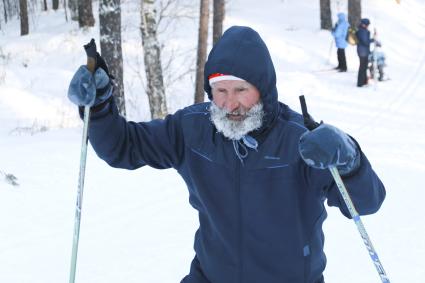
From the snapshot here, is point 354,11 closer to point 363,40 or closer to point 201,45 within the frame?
point 363,40

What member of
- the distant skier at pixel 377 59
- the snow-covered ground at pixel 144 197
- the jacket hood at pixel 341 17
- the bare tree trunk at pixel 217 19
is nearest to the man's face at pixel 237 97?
the snow-covered ground at pixel 144 197

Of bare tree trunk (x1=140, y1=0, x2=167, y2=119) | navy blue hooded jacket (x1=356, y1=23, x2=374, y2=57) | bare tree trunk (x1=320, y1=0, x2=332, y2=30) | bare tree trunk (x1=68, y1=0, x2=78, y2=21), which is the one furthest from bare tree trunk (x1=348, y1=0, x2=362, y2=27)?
bare tree trunk (x1=140, y1=0, x2=167, y2=119)

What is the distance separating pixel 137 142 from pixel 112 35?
23.6 feet

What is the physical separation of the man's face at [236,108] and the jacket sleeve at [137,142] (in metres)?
0.29

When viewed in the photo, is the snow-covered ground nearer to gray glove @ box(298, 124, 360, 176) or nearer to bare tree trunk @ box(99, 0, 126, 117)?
bare tree trunk @ box(99, 0, 126, 117)

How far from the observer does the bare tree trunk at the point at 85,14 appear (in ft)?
64.8

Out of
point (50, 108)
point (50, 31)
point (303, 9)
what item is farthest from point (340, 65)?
point (50, 31)

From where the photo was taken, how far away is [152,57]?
10.3 m

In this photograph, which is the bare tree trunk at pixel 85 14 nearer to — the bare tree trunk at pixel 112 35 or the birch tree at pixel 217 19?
the birch tree at pixel 217 19

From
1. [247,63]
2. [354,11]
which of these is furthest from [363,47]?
[247,63]

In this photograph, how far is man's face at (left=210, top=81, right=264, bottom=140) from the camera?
99.8 inches

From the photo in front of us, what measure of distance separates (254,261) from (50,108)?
12.2 meters

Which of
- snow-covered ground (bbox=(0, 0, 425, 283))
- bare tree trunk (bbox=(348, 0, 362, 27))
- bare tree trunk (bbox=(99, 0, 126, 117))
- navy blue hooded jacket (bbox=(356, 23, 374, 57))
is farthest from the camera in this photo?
bare tree trunk (bbox=(348, 0, 362, 27))

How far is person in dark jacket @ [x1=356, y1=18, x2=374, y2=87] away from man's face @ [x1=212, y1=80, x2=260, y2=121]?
35.9ft
